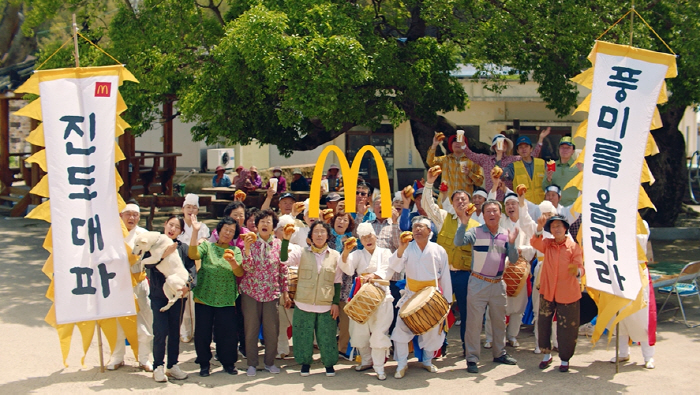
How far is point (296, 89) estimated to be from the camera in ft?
29.6

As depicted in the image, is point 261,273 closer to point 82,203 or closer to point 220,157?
point 82,203

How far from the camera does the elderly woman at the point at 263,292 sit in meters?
6.53

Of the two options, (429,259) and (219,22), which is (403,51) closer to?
(219,22)

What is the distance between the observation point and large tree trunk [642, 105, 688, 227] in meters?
13.4

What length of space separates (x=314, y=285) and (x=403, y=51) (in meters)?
5.38

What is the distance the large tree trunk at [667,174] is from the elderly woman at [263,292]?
9.13 m

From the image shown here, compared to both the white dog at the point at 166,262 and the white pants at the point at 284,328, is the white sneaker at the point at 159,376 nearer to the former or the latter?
the white dog at the point at 166,262

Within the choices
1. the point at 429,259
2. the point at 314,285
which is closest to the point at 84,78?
the point at 314,285

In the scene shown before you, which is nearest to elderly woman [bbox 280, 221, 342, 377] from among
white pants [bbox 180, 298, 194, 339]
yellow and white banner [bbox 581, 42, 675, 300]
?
white pants [bbox 180, 298, 194, 339]

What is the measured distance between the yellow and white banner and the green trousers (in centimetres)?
238

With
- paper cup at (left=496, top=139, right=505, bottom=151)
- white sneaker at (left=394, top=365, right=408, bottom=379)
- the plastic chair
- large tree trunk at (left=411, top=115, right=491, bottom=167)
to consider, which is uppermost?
large tree trunk at (left=411, top=115, right=491, bottom=167)

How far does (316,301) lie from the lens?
654 cm

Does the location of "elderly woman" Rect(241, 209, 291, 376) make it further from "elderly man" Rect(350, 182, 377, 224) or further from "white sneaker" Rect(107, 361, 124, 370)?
"elderly man" Rect(350, 182, 377, 224)

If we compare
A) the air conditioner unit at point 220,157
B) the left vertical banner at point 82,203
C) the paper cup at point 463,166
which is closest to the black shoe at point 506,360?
the paper cup at point 463,166
